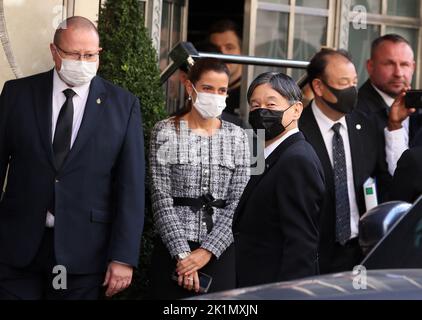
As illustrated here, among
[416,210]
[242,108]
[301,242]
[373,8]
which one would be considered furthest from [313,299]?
[373,8]

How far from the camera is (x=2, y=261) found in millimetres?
6582

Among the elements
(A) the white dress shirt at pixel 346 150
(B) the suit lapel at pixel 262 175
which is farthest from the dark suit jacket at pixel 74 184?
(A) the white dress shirt at pixel 346 150

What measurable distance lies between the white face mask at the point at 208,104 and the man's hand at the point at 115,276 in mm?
1148

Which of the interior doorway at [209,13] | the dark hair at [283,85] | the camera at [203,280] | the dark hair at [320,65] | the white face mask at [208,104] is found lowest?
the camera at [203,280]

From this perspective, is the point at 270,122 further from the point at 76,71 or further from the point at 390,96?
the point at 390,96

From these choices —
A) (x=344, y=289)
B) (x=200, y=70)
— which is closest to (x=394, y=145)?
(x=200, y=70)

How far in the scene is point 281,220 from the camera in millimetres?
6316

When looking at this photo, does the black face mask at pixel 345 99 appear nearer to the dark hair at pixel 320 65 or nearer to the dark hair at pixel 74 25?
the dark hair at pixel 320 65

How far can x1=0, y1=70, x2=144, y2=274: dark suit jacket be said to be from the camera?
6535 millimetres

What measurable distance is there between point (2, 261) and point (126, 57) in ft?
5.82

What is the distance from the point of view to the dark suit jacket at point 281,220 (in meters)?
6.27

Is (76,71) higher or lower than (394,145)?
higher

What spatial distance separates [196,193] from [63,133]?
0.94 meters
